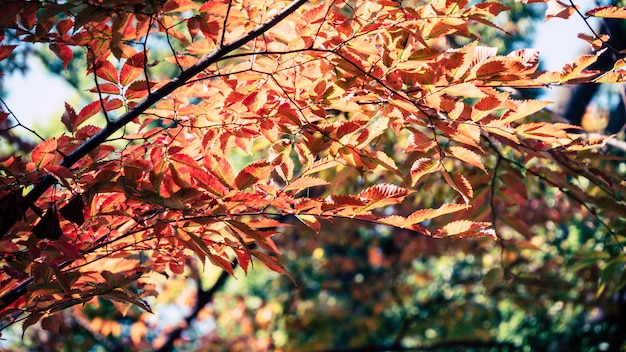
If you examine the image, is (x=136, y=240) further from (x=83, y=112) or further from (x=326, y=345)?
(x=326, y=345)

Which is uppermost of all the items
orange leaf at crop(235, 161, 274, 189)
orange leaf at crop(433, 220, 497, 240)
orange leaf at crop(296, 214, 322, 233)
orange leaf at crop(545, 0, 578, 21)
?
orange leaf at crop(545, 0, 578, 21)

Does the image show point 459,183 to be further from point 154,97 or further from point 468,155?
point 154,97

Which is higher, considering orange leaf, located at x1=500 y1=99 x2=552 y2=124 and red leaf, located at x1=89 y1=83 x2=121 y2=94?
red leaf, located at x1=89 y1=83 x2=121 y2=94

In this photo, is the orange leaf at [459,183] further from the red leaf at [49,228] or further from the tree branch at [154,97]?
the red leaf at [49,228]

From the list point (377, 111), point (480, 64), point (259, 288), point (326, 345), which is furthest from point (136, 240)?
point (259, 288)

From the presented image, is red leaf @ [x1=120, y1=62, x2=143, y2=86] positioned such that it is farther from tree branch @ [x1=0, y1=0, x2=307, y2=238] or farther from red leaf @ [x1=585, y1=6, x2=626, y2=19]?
red leaf @ [x1=585, y1=6, x2=626, y2=19]

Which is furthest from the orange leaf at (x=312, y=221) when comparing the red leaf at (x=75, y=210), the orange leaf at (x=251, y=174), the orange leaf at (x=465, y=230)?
the red leaf at (x=75, y=210)

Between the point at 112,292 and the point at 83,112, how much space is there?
33 centimetres

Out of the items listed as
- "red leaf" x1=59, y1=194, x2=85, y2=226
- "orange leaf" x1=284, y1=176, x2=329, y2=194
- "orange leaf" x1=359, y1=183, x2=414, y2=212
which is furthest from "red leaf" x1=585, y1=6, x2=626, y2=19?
"red leaf" x1=59, y1=194, x2=85, y2=226

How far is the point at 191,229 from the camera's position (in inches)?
40.3

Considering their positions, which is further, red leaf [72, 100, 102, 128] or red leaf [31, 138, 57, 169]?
red leaf [72, 100, 102, 128]

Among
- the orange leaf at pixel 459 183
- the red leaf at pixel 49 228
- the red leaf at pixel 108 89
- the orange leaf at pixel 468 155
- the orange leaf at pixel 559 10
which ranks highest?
the red leaf at pixel 108 89

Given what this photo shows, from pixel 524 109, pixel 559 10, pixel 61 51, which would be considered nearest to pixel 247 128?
pixel 61 51

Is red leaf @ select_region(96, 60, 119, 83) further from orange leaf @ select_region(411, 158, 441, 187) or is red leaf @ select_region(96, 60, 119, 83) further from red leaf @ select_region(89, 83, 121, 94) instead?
orange leaf @ select_region(411, 158, 441, 187)
